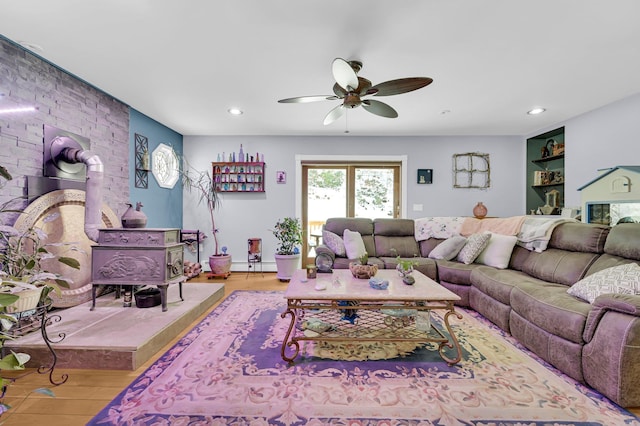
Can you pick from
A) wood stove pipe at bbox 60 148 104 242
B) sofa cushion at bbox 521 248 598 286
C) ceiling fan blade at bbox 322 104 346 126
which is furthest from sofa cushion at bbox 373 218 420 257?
wood stove pipe at bbox 60 148 104 242

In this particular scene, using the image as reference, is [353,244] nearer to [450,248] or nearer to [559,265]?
[450,248]

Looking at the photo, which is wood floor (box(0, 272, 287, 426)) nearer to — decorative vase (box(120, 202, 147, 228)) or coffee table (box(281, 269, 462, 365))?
coffee table (box(281, 269, 462, 365))

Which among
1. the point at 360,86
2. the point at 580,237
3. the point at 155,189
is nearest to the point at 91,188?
the point at 155,189

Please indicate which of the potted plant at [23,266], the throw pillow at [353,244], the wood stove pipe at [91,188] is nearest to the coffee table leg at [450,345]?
the throw pillow at [353,244]

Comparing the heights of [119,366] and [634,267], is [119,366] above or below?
below

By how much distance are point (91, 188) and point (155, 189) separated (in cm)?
160

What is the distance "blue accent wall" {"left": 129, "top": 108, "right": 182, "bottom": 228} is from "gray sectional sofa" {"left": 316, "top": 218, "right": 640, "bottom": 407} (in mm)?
2637

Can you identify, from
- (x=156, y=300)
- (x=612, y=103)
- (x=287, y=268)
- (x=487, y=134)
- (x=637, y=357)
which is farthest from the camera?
(x=487, y=134)

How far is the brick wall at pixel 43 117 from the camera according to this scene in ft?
7.63

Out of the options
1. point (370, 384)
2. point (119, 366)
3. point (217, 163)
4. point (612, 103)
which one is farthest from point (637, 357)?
point (217, 163)

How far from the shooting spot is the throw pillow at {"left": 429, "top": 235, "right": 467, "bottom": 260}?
3.62m

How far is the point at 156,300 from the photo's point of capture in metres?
2.84

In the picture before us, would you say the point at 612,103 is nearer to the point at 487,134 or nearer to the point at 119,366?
the point at 487,134

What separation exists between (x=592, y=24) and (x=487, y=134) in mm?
3116
